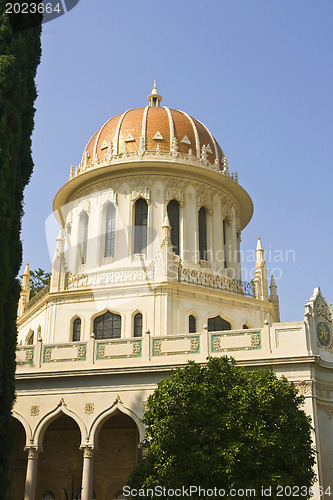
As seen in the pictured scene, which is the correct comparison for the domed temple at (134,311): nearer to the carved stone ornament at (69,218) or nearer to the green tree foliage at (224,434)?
the carved stone ornament at (69,218)

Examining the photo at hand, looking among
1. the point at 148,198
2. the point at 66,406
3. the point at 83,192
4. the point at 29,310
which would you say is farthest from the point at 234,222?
the point at 66,406

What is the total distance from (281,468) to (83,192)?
21835 millimetres

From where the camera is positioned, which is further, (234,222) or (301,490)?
(234,222)

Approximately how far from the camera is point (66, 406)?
23.4 metres

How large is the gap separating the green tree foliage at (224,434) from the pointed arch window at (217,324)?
33.1 feet

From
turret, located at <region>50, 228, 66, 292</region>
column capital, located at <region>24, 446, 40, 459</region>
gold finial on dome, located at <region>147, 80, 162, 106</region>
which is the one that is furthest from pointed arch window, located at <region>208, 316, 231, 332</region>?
gold finial on dome, located at <region>147, 80, 162, 106</region>

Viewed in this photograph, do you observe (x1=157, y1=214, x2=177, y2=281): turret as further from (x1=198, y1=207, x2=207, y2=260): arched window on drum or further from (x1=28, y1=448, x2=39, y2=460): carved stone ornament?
(x1=28, y1=448, x2=39, y2=460): carved stone ornament

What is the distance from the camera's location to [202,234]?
1339 inches

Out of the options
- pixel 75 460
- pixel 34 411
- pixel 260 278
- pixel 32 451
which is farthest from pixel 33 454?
pixel 260 278

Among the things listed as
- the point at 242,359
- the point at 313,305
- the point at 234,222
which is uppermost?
the point at 234,222

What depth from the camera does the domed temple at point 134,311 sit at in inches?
900

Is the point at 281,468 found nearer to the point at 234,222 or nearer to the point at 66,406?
the point at 66,406

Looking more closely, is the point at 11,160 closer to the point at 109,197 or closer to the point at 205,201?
the point at 109,197

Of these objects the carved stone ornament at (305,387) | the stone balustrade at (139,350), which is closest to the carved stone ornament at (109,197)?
the stone balustrade at (139,350)
